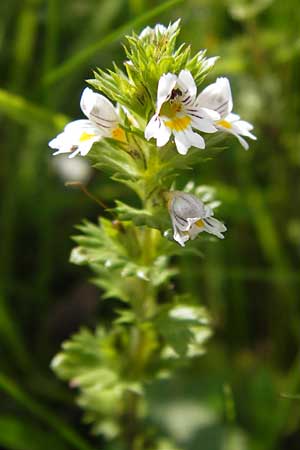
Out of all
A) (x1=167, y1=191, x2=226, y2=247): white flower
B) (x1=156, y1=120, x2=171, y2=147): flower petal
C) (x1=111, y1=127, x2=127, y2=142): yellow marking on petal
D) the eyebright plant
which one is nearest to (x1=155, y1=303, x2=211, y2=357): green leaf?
the eyebright plant

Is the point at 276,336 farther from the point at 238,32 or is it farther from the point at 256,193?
the point at 238,32

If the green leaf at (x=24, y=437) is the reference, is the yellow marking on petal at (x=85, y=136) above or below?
above

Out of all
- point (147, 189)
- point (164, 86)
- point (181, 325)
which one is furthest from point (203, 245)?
point (164, 86)

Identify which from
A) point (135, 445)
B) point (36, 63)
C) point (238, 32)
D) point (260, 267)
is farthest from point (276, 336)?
point (36, 63)

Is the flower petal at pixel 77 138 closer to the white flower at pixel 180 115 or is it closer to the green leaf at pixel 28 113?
the white flower at pixel 180 115

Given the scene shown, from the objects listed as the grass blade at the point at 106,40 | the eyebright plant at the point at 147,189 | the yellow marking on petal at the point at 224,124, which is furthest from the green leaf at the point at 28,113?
the yellow marking on petal at the point at 224,124

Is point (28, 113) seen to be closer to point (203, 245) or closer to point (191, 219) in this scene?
point (203, 245)
